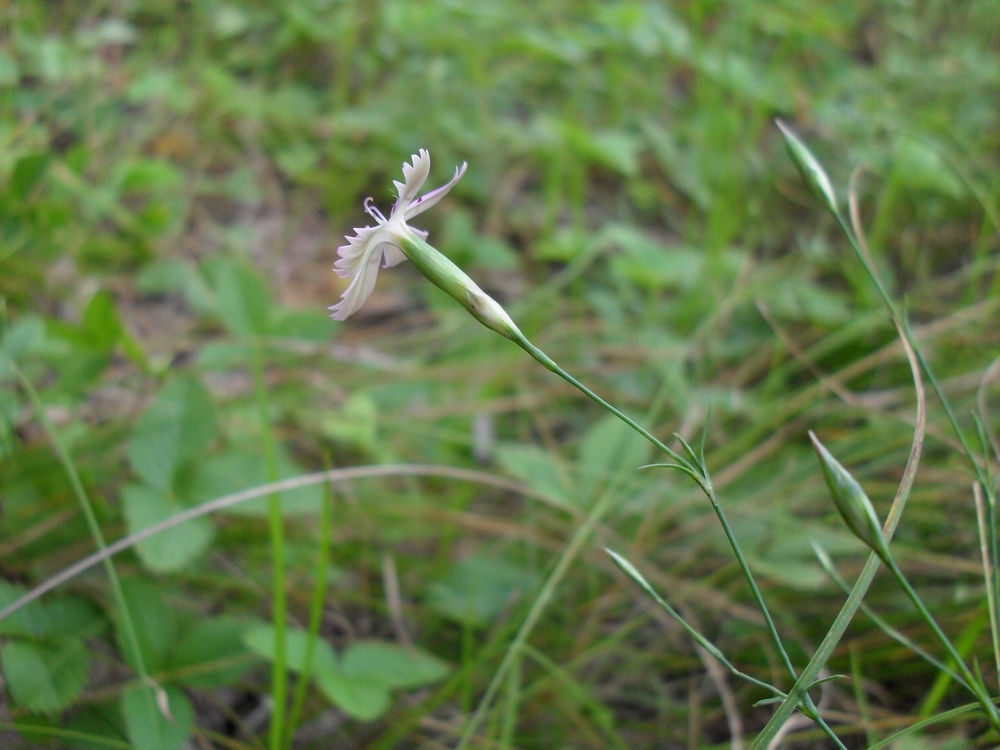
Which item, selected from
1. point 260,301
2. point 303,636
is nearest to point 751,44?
point 260,301

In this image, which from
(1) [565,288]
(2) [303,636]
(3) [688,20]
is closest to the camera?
(2) [303,636]

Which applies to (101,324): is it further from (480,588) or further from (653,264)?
(653,264)

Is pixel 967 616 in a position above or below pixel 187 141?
below

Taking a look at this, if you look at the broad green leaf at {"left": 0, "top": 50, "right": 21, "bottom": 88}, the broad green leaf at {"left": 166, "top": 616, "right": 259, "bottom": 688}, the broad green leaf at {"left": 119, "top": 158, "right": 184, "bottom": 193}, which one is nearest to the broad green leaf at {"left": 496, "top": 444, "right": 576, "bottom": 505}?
the broad green leaf at {"left": 166, "top": 616, "right": 259, "bottom": 688}

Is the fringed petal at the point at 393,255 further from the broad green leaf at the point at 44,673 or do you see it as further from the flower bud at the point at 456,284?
the broad green leaf at the point at 44,673

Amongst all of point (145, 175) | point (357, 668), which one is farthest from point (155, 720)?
point (145, 175)

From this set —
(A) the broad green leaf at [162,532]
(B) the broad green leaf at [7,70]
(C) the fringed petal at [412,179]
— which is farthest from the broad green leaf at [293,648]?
(B) the broad green leaf at [7,70]

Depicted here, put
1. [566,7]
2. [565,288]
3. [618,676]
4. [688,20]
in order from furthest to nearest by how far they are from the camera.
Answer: [688,20] → [566,7] → [565,288] → [618,676]

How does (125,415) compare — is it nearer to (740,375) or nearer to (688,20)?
(740,375)
